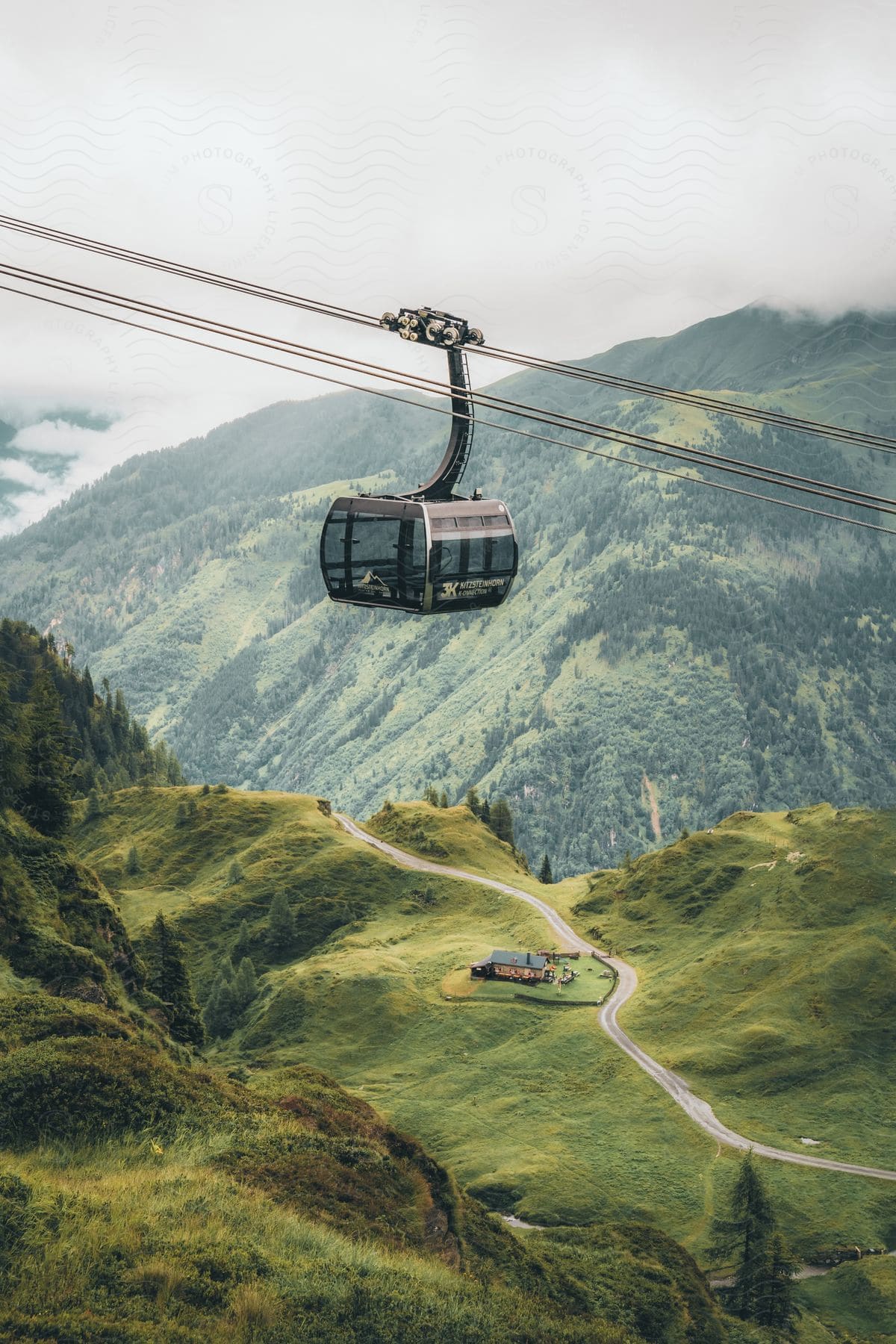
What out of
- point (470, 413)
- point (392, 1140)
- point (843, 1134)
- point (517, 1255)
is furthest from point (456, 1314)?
point (843, 1134)

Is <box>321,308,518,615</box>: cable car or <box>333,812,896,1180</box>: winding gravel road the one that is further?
<box>333,812,896,1180</box>: winding gravel road

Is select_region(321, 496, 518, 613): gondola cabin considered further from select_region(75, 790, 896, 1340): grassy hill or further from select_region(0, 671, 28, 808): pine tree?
select_region(0, 671, 28, 808): pine tree

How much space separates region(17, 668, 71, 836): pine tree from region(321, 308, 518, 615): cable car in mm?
52105

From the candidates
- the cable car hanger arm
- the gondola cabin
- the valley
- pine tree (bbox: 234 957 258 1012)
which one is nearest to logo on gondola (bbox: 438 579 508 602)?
A: the gondola cabin

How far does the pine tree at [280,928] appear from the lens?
157 meters

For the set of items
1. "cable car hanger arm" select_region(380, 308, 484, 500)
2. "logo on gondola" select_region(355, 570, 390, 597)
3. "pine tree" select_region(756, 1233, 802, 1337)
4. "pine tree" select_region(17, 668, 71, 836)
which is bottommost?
"pine tree" select_region(756, 1233, 802, 1337)

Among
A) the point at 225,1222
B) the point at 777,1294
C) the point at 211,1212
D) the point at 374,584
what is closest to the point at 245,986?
the point at 777,1294

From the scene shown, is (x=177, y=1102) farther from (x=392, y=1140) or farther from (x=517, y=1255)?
(x=517, y=1255)

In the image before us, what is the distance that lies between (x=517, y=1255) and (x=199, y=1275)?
94.8ft

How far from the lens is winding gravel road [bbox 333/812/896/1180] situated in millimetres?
95438

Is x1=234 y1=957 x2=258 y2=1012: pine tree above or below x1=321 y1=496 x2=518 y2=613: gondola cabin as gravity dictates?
below

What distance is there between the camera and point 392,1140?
51.8 m

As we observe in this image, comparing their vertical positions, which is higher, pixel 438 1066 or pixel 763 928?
pixel 763 928

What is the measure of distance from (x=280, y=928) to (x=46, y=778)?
83.9 m
